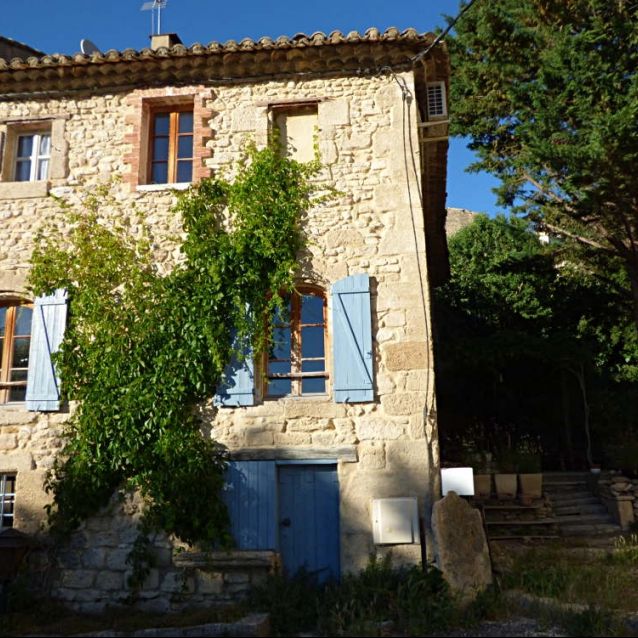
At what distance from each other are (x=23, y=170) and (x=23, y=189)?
1.74 feet

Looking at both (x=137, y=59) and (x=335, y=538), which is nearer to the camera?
(x=335, y=538)

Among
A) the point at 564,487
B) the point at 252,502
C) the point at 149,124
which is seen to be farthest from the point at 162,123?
the point at 564,487

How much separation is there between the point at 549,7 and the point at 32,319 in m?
9.16

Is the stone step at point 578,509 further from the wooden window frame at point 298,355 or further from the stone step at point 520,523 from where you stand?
the wooden window frame at point 298,355

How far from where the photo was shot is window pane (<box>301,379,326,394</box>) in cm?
737

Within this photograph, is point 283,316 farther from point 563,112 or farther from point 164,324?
point 563,112

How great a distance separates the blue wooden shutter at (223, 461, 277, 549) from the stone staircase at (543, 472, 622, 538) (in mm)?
5131

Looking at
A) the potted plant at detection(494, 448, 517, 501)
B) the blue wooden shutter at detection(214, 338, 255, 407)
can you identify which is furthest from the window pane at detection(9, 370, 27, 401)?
the potted plant at detection(494, 448, 517, 501)

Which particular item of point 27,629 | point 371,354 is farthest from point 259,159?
point 27,629

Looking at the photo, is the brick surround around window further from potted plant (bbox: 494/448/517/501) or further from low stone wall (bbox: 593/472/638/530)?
low stone wall (bbox: 593/472/638/530)

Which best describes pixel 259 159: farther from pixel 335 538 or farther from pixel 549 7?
pixel 549 7

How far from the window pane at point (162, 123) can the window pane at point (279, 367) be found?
337 cm

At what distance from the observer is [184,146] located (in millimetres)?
8297

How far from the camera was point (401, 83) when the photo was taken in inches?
313
